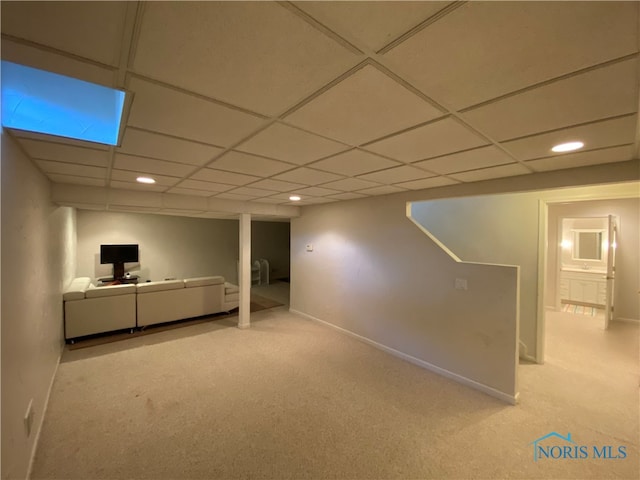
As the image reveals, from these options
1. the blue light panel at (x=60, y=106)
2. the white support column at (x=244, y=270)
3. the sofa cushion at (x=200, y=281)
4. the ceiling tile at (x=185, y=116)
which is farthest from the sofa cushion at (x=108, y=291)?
the ceiling tile at (x=185, y=116)

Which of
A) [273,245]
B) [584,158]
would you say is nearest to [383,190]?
[584,158]

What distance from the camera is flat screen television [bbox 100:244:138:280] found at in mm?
5941

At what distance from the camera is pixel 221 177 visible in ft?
8.67

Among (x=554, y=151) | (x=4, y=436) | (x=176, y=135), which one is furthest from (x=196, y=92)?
(x=554, y=151)

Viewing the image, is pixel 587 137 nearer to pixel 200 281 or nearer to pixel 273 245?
pixel 200 281

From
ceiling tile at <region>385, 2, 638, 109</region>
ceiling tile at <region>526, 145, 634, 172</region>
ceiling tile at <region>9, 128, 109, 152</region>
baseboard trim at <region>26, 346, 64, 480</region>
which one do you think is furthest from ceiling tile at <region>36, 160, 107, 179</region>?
ceiling tile at <region>526, 145, 634, 172</region>

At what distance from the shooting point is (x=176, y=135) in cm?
156

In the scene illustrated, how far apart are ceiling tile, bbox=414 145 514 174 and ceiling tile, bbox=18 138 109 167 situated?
8.00 feet

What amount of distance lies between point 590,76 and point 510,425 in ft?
8.63

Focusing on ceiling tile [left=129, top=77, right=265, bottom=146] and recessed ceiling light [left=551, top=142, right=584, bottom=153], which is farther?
recessed ceiling light [left=551, top=142, right=584, bottom=153]

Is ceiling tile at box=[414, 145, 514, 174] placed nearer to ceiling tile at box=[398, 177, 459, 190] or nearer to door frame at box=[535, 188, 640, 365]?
ceiling tile at box=[398, 177, 459, 190]

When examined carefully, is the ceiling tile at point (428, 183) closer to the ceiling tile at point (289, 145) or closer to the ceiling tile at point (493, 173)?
the ceiling tile at point (493, 173)

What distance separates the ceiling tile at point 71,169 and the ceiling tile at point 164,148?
79 cm

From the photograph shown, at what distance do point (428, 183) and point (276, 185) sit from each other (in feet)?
5.51
